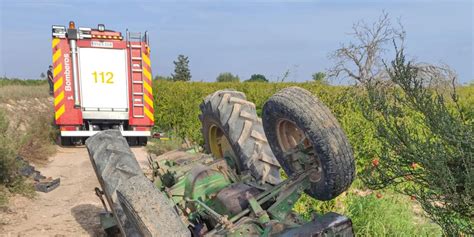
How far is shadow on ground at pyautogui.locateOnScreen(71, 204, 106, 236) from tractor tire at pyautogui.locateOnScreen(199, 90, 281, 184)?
5.85 ft

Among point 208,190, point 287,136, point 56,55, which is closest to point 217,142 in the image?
point 208,190

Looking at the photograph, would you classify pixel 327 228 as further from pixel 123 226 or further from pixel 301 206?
pixel 301 206

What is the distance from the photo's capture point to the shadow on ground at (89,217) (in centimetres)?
448

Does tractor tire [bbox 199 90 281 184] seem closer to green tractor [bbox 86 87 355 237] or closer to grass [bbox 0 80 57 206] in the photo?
green tractor [bbox 86 87 355 237]

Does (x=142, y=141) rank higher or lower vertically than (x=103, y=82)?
lower

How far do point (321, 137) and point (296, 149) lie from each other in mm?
320

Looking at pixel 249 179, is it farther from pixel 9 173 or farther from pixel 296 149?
pixel 9 173

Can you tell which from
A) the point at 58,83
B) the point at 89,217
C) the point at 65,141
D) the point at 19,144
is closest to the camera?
the point at 89,217

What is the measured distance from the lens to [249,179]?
3.33m

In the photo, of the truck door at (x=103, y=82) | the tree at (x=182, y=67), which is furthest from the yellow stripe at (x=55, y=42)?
the tree at (x=182, y=67)

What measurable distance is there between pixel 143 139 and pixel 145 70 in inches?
68.2

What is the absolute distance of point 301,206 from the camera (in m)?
4.10

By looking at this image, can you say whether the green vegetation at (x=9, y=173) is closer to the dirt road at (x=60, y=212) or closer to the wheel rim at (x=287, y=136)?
the dirt road at (x=60, y=212)

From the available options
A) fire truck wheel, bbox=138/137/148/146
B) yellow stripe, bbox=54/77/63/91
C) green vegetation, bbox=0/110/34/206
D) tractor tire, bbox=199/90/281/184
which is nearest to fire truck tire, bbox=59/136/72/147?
yellow stripe, bbox=54/77/63/91
